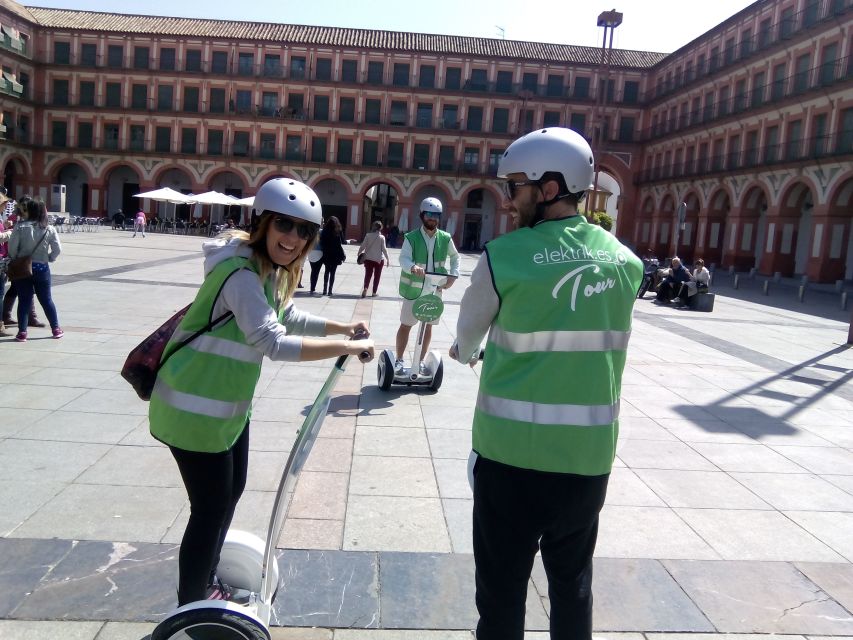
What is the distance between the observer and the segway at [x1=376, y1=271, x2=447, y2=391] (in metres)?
6.73

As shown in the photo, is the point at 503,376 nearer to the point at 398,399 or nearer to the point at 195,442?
the point at 195,442

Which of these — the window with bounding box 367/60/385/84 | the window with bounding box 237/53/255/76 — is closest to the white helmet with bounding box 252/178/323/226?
the window with bounding box 367/60/385/84

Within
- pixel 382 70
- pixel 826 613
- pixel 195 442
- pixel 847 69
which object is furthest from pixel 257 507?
pixel 382 70

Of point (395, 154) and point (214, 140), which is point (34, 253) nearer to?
point (395, 154)

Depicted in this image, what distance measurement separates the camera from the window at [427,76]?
53719 mm

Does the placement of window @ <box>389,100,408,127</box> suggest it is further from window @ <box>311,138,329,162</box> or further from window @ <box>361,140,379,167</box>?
window @ <box>311,138,329,162</box>

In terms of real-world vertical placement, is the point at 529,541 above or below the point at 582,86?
below

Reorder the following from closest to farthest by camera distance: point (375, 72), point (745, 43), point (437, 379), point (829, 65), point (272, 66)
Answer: point (437, 379), point (829, 65), point (745, 43), point (272, 66), point (375, 72)

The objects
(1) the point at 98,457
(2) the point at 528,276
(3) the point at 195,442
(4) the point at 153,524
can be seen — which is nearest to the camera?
(2) the point at 528,276

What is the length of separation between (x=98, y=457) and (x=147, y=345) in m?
2.62

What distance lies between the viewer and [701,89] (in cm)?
4600

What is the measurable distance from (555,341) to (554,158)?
0.54 m

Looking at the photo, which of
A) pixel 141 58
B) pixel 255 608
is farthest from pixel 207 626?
pixel 141 58

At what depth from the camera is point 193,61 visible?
53.4 metres
